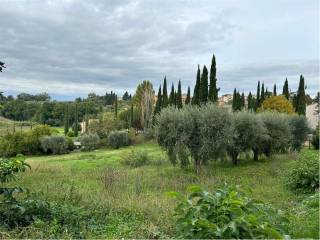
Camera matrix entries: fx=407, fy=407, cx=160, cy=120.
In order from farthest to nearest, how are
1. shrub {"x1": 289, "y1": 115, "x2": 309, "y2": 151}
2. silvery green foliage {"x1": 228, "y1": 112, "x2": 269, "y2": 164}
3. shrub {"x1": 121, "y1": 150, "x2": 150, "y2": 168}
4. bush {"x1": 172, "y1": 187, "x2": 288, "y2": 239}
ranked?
shrub {"x1": 289, "y1": 115, "x2": 309, "y2": 151} < shrub {"x1": 121, "y1": 150, "x2": 150, "y2": 168} < silvery green foliage {"x1": 228, "y1": 112, "x2": 269, "y2": 164} < bush {"x1": 172, "y1": 187, "x2": 288, "y2": 239}

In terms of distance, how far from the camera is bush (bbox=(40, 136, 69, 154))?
51.0 metres

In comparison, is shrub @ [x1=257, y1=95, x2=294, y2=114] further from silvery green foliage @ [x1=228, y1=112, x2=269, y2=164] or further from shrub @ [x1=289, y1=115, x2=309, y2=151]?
silvery green foliage @ [x1=228, y1=112, x2=269, y2=164]

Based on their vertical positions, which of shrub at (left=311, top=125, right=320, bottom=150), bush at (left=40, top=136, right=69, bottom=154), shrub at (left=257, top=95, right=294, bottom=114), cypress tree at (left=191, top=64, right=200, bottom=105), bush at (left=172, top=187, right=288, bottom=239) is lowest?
bush at (left=40, top=136, right=69, bottom=154)

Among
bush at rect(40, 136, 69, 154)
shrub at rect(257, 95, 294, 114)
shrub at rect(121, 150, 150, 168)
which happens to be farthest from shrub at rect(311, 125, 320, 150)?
bush at rect(40, 136, 69, 154)

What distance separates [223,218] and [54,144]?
49.0 m

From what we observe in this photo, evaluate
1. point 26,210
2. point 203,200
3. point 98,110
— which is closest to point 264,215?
point 203,200

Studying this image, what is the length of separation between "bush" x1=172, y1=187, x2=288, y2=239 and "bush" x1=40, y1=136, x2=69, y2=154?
4850cm

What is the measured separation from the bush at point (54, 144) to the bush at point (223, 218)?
Answer: 4850 cm

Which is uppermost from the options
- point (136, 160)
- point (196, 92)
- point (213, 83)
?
point (213, 83)

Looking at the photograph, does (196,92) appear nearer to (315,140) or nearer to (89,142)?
(315,140)

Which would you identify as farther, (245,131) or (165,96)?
(165,96)

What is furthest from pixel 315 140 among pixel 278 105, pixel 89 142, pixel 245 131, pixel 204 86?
pixel 89 142

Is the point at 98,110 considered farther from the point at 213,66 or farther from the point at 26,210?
the point at 26,210

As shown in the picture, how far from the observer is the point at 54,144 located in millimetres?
51062
